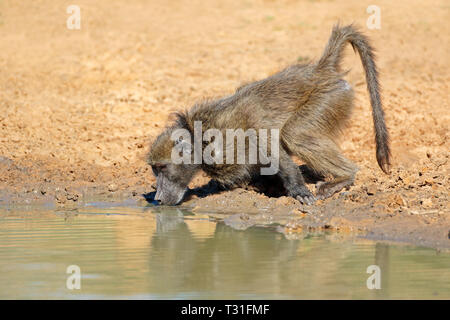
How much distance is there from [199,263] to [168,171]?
85.5 inches

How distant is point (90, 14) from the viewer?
12.2 metres

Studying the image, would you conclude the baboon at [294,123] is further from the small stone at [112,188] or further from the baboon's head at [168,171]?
the small stone at [112,188]

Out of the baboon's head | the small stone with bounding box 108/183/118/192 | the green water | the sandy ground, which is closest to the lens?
the green water

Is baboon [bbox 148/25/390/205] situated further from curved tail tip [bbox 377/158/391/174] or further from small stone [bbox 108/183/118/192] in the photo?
small stone [bbox 108/183/118/192]

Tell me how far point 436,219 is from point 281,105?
6.01 feet

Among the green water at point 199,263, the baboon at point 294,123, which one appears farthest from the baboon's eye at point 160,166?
the green water at point 199,263

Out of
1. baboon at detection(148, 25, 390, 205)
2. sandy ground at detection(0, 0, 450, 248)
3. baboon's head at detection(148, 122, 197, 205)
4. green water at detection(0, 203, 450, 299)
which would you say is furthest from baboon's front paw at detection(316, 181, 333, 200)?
baboon's head at detection(148, 122, 197, 205)

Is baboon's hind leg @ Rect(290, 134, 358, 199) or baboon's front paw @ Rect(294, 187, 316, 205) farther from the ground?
baboon's hind leg @ Rect(290, 134, 358, 199)

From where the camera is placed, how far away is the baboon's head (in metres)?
6.44

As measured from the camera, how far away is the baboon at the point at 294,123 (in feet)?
20.6

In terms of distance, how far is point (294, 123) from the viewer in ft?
20.8

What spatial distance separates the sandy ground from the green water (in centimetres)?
49

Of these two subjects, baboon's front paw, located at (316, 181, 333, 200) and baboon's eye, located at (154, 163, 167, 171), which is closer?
baboon's front paw, located at (316, 181, 333, 200)
